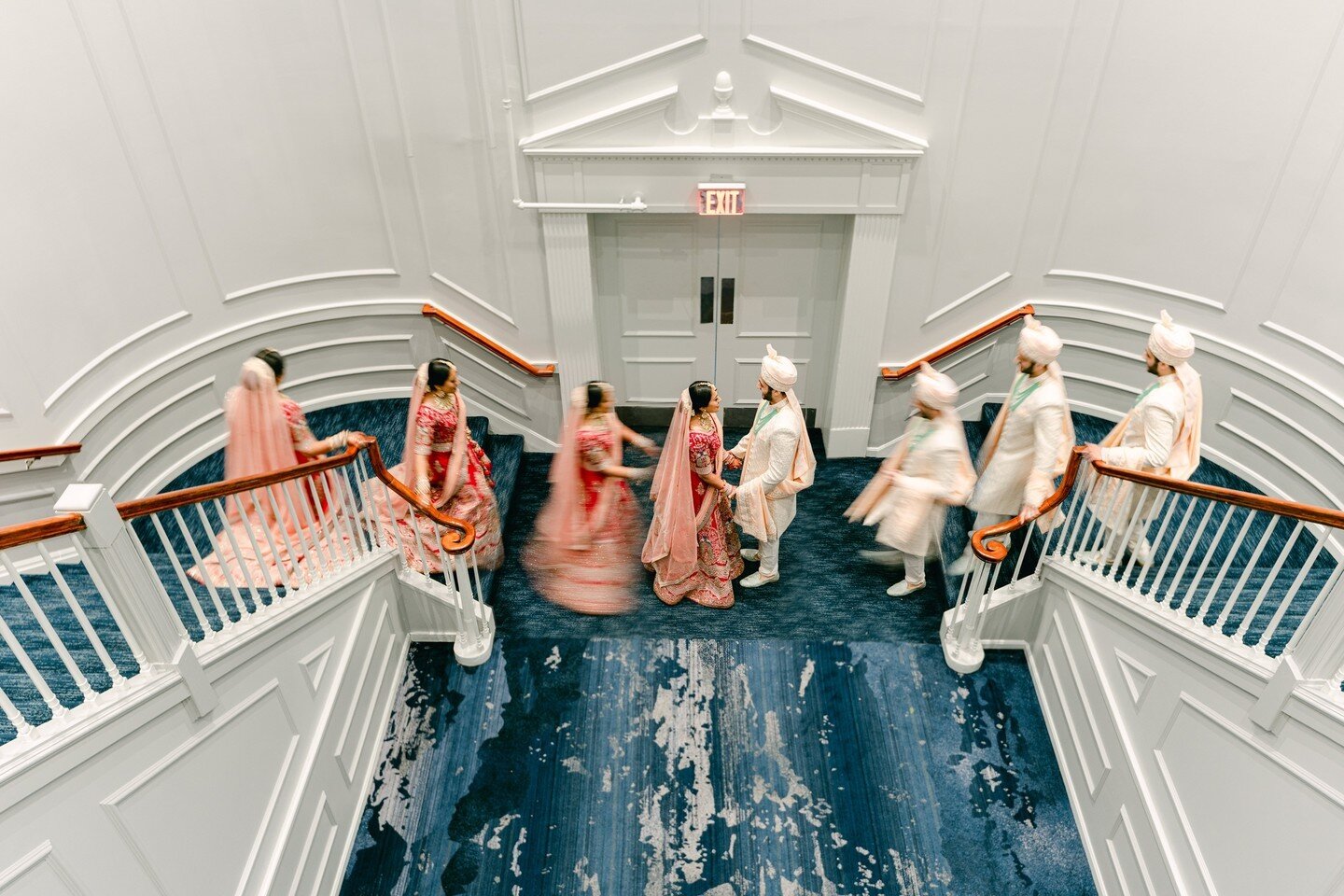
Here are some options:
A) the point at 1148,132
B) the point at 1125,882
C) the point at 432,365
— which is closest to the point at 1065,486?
the point at 1125,882

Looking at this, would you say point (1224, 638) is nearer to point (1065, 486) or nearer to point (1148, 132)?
point (1065, 486)

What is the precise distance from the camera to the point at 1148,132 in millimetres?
4223

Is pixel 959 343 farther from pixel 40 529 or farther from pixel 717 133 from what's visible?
pixel 40 529

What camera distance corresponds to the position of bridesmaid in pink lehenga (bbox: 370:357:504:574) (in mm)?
3883

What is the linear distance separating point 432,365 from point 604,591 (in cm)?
161

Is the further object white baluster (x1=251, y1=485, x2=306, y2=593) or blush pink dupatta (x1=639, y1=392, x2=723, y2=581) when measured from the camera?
blush pink dupatta (x1=639, y1=392, x2=723, y2=581)

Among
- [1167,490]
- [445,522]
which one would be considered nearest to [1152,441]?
[1167,490]

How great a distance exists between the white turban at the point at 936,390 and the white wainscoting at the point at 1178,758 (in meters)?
0.99

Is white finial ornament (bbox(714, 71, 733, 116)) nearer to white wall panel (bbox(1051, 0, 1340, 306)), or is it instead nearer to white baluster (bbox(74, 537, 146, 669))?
white wall panel (bbox(1051, 0, 1340, 306))

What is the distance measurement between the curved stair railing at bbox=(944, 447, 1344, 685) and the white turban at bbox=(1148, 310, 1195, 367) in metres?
0.57

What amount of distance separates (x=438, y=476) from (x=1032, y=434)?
2.95 meters

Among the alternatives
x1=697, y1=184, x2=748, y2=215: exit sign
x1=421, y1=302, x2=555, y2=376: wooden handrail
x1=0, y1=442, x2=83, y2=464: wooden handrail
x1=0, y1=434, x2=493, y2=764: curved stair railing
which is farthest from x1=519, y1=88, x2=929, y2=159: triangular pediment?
x1=0, y1=442, x2=83, y2=464: wooden handrail

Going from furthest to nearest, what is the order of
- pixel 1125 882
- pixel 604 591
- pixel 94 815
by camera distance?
pixel 604 591, pixel 1125 882, pixel 94 815

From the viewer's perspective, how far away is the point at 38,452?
11.8 ft
